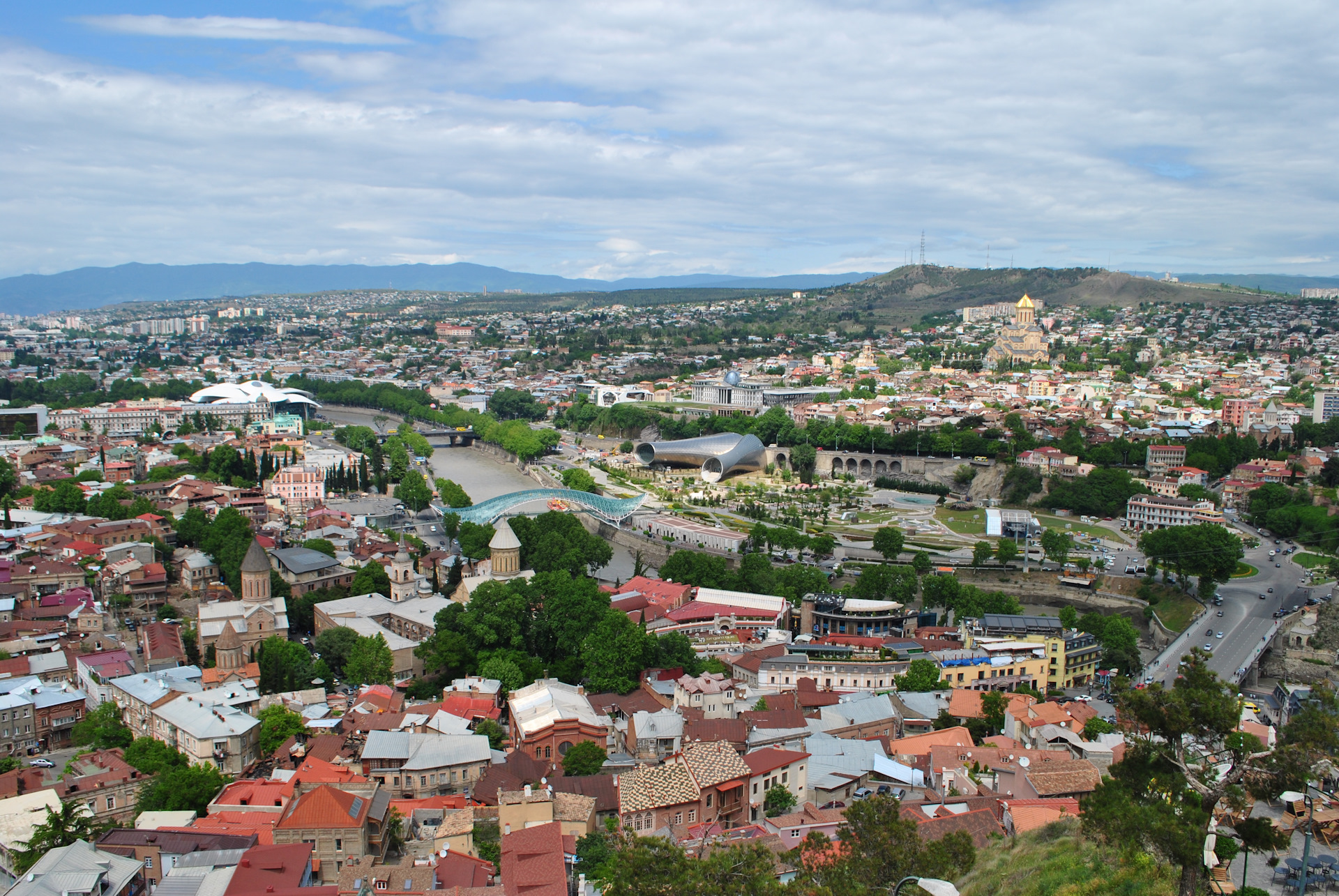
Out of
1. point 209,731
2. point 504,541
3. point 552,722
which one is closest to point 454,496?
point 504,541

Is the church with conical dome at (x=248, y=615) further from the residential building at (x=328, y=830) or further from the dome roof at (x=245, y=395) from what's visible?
the dome roof at (x=245, y=395)

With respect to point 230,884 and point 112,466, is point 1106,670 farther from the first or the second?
point 112,466

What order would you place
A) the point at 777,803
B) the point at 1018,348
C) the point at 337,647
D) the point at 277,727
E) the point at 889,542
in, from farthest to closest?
1. the point at 1018,348
2. the point at 889,542
3. the point at 337,647
4. the point at 277,727
5. the point at 777,803

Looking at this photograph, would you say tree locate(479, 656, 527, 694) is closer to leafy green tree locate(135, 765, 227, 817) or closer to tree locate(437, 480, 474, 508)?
leafy green tree locate(135, 765, 227, 817)

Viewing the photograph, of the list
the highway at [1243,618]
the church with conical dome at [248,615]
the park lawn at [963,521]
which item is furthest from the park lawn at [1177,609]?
the church with conical dome at [248,615]

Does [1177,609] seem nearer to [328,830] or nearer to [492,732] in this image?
[492,732]

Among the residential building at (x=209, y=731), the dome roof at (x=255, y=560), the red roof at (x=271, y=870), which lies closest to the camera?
the red roof at (x=271, y=870)

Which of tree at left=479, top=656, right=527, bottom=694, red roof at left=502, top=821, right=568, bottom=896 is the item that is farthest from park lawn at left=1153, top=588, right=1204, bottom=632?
red roof at left=502, top=821, right=568, bottom=896

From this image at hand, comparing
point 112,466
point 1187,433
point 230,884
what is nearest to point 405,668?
point 230,884

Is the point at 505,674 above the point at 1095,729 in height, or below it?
below
